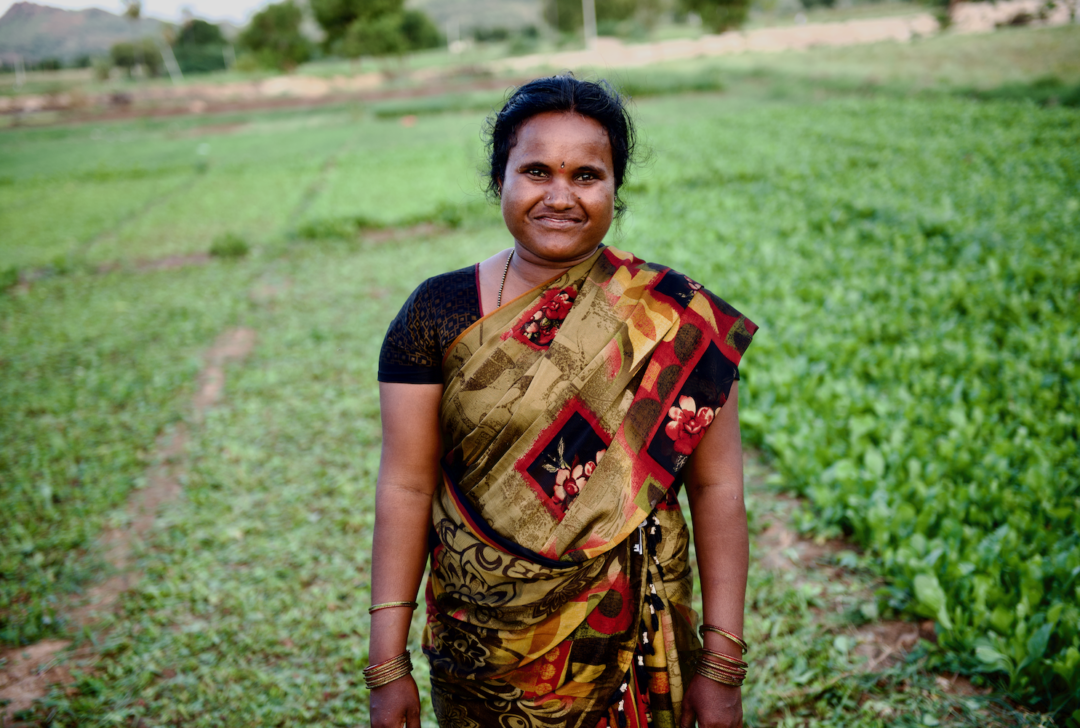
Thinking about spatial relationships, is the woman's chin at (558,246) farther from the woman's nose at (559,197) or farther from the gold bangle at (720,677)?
the gold bangle at (720,677)

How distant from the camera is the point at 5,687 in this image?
2.34 m

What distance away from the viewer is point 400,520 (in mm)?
1284

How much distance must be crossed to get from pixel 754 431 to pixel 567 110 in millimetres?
2639

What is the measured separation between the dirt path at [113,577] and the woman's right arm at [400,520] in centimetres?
192

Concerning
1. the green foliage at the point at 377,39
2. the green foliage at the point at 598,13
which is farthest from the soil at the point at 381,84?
the green foliage at the point at 598,13

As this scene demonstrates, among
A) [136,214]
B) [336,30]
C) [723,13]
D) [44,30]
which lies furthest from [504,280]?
[336,30]

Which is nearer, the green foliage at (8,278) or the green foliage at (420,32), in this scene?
the green foliage at (8,278)

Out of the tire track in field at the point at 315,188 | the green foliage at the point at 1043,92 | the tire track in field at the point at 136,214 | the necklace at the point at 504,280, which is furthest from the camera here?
the tire track in field at the point at 315,188

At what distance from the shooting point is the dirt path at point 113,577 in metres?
2.36

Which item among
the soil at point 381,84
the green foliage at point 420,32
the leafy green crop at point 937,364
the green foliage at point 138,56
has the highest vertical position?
the green foliage at point 420,32

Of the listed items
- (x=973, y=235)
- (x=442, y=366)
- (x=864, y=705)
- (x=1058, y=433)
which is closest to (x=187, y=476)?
(x=442, y=366)

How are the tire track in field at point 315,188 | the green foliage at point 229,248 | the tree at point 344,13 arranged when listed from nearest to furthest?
the green foliage at point 229,248, the tire track in field at point 315,188, the tree at point 344,13

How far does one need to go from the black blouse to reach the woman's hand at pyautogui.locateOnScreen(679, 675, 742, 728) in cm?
79

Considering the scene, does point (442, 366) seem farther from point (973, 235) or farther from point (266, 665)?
point (973, 235)
